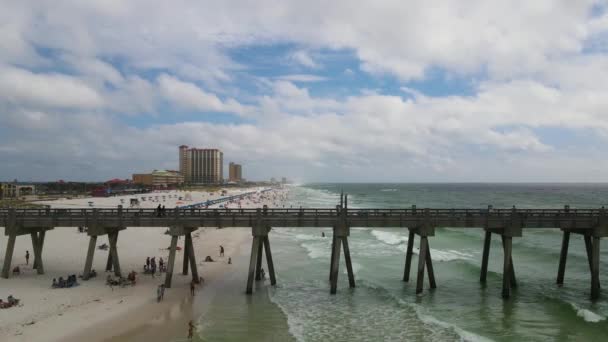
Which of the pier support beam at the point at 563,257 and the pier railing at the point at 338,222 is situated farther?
the pier support beam at the point at 563,257

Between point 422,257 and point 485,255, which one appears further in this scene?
point 485,255

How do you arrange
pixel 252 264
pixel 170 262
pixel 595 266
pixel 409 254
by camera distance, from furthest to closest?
1. pixel 409 254
2. pixel 595 266
3. pixel 170 262
4. pixel 252 264

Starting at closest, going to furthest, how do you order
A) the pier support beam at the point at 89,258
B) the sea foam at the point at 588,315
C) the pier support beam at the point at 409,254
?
1. the sea foam at the point at 588,315
2. the pier support beam at the point at 89,258
3. the pier support beam at the point at 409,254

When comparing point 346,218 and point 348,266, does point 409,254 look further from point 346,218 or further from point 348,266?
point 346,218

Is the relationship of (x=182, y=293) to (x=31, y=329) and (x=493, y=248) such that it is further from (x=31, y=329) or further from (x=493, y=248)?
(x=493, y=248)

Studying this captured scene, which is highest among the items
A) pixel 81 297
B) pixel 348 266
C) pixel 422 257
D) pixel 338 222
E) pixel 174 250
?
pixel 338 222

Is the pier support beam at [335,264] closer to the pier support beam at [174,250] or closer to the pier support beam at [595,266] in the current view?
the pier support beam at [174,250]

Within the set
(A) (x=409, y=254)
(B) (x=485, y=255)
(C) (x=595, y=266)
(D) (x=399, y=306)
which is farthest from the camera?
(B) (x=485, y=255)

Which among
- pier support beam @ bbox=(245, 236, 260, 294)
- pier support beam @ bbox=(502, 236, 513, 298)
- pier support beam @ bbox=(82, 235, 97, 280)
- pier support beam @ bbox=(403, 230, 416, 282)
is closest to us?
pier support beam @ bbox=(245, 236, 260, 294)

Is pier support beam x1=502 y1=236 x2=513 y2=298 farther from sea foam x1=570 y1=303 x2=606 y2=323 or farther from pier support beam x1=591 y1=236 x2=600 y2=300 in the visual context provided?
pier support beam x1=591 y1=236 x2=600 y2=300

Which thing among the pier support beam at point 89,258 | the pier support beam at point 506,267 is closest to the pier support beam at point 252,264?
the pier support beam at point 89,258

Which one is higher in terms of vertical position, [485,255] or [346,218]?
[346,218]

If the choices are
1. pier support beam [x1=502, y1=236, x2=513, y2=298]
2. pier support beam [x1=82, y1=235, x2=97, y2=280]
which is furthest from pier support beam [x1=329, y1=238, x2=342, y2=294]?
pier support beam [x1=82, y1=235, x2=97, y2=280]

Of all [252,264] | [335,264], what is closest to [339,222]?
[335,264]
